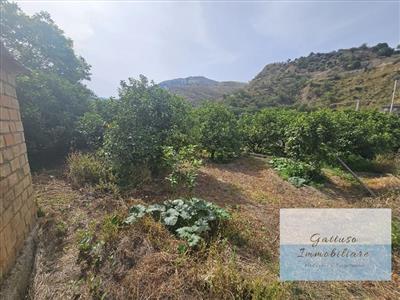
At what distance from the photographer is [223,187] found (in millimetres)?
5797

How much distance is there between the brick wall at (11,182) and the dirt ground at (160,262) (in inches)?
18.5

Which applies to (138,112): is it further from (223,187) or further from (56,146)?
(56,146)

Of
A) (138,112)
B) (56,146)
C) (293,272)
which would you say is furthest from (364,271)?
(56,146)

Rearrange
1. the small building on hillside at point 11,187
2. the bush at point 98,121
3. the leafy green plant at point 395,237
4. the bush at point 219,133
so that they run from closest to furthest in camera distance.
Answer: the small building on hillside at point 11,187, the leafy green plant at point 395,237, the bush at point 98,121, the bush at point 219,133

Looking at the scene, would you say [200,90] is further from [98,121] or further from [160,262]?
[160,262]

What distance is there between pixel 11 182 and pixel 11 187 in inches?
2.4

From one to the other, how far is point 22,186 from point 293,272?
3.63 m

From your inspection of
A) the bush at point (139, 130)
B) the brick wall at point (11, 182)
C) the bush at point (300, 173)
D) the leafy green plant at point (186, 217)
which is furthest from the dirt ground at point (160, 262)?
the bush at point (300, 173)

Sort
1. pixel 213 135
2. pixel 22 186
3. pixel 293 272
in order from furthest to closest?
pixel 213 135 < pixel 22 186 < pixel 293 272

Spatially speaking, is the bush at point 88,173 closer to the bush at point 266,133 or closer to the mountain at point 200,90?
the bush at point 266,133

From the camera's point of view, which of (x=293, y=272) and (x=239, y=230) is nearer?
(x=293, y=272)

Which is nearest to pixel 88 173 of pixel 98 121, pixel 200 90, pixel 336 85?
pixel 98 121

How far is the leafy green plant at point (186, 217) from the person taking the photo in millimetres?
3085

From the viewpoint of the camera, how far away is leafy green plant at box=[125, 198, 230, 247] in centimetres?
308
